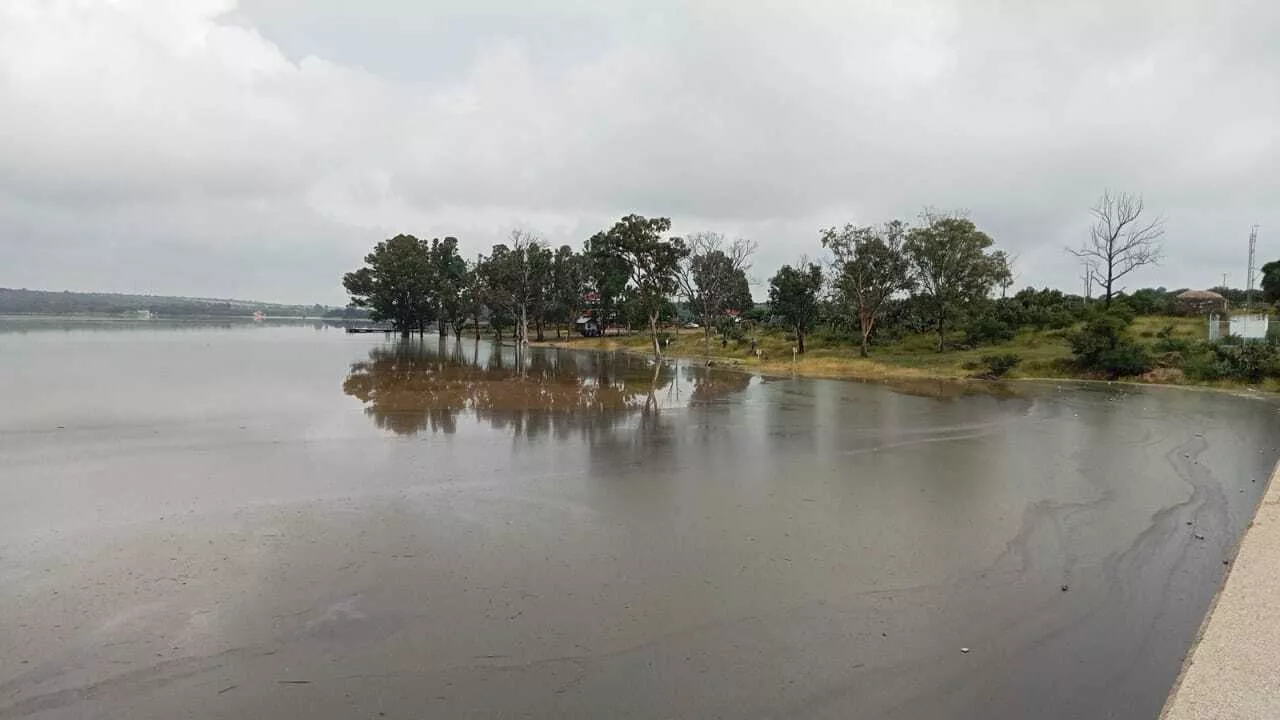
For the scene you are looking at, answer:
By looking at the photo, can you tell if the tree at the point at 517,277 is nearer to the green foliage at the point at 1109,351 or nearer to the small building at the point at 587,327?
the small building at the point at 587,327

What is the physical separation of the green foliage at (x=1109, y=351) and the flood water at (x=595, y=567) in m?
16.4

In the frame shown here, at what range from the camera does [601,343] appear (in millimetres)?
63281

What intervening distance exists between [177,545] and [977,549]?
363 inches

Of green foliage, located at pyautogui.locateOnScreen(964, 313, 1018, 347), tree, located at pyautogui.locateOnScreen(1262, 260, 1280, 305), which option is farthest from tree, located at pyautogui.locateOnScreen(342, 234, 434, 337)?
tree, located at pyautogui.locateOnScreen(1262, 260, 1280, 305)

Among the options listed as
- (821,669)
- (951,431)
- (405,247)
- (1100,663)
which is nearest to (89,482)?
(821,669)

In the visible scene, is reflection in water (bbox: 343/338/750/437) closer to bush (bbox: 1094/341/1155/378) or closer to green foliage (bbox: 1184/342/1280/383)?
bush (bbox: 1094/341/1155/378)

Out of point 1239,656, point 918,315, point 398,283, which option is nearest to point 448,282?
point 398,283

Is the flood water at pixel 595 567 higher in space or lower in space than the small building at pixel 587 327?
lower

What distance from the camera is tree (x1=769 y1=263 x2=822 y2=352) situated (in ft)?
149

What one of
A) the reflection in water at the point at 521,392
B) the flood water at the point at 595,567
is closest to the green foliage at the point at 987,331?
the reflection in water at the point at 521,392

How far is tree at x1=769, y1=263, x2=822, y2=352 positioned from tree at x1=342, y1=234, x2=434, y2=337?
1782 inches

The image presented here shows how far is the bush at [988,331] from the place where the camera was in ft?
136

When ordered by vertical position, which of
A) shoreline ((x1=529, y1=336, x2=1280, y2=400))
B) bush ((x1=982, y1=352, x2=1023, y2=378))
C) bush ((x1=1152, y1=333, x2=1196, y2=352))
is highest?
bush ((x1=1152, y1=333, x2=1196, y2=352))

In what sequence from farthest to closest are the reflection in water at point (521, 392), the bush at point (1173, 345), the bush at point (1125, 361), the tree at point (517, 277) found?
the tree at point (517, 277)
the bush at point (1173, 345)
the bush at point (1125, 361)
the reflection in water at point (521, 392)
